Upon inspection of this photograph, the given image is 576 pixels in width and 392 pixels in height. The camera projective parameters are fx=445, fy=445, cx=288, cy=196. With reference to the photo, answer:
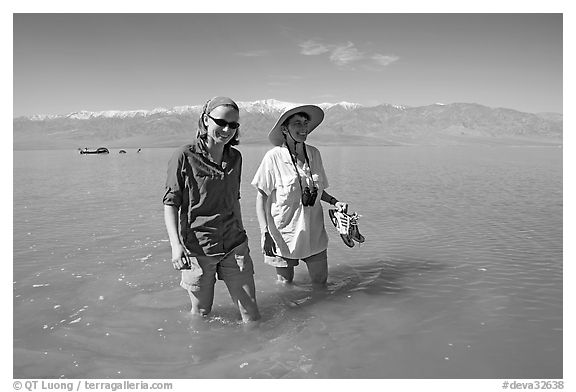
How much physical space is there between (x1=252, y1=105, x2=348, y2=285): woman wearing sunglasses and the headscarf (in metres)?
0.85

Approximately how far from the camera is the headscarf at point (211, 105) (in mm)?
3127

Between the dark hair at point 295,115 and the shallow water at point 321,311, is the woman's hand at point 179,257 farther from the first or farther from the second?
the dark hair at point 295,115

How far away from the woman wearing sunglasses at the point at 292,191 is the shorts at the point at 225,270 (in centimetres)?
68

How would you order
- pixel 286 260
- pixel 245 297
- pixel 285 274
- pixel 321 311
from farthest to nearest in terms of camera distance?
pixel 285 274 < pixel 286 260 < pixel 321 311 < pixel 245 297

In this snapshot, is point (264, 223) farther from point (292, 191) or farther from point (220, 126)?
point (220, 126)

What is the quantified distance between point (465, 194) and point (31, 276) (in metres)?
11.2

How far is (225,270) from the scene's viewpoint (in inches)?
135

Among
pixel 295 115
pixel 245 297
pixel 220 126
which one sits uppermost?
pixel 295 115

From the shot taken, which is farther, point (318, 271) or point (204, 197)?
point (318, 271)

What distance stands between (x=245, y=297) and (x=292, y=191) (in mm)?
1039

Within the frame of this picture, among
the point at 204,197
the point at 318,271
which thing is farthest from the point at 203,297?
the point at 318,271

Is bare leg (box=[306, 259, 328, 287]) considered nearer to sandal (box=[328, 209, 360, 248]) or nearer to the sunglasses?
sandal (box=[328, 209, 360, 248])

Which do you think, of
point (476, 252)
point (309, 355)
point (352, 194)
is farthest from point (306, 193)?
point (352, 194)

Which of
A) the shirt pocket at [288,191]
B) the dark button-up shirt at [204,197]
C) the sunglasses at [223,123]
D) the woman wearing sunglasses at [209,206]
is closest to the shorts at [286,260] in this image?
the shirt pocket at [288,191]
